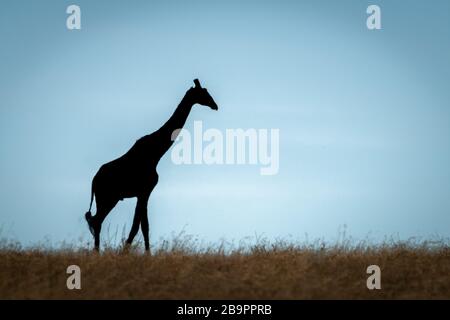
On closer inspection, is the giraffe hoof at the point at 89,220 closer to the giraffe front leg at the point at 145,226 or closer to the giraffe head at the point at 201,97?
the giraffe front leg at the point at 145,226

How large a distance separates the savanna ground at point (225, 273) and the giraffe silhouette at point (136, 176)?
99cm

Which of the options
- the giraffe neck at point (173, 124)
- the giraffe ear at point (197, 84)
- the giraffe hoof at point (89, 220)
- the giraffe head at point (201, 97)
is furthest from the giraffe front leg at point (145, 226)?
the giraffe ear at point (197, 84)

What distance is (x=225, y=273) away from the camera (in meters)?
11.3

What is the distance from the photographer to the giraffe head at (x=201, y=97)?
1595 cm

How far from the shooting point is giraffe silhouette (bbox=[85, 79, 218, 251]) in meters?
14.9

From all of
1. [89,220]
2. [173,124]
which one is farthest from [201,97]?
[89,220]

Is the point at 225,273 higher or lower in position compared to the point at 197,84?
lower

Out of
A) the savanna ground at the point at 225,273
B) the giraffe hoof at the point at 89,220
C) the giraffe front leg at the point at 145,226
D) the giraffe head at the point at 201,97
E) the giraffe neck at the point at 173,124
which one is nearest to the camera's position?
the savanna ground at the point at 225,273

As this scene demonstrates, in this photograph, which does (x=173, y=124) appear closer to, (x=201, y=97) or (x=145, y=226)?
(x=201, y=97)

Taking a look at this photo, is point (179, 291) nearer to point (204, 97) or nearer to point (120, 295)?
point (120, 295)

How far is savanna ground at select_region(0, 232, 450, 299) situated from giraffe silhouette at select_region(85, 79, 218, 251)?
99cm

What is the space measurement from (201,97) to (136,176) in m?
2.69

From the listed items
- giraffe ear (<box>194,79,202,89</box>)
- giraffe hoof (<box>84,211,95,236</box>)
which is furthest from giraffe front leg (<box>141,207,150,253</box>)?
giraffe ear (<box>194,79,202,89</box>)
